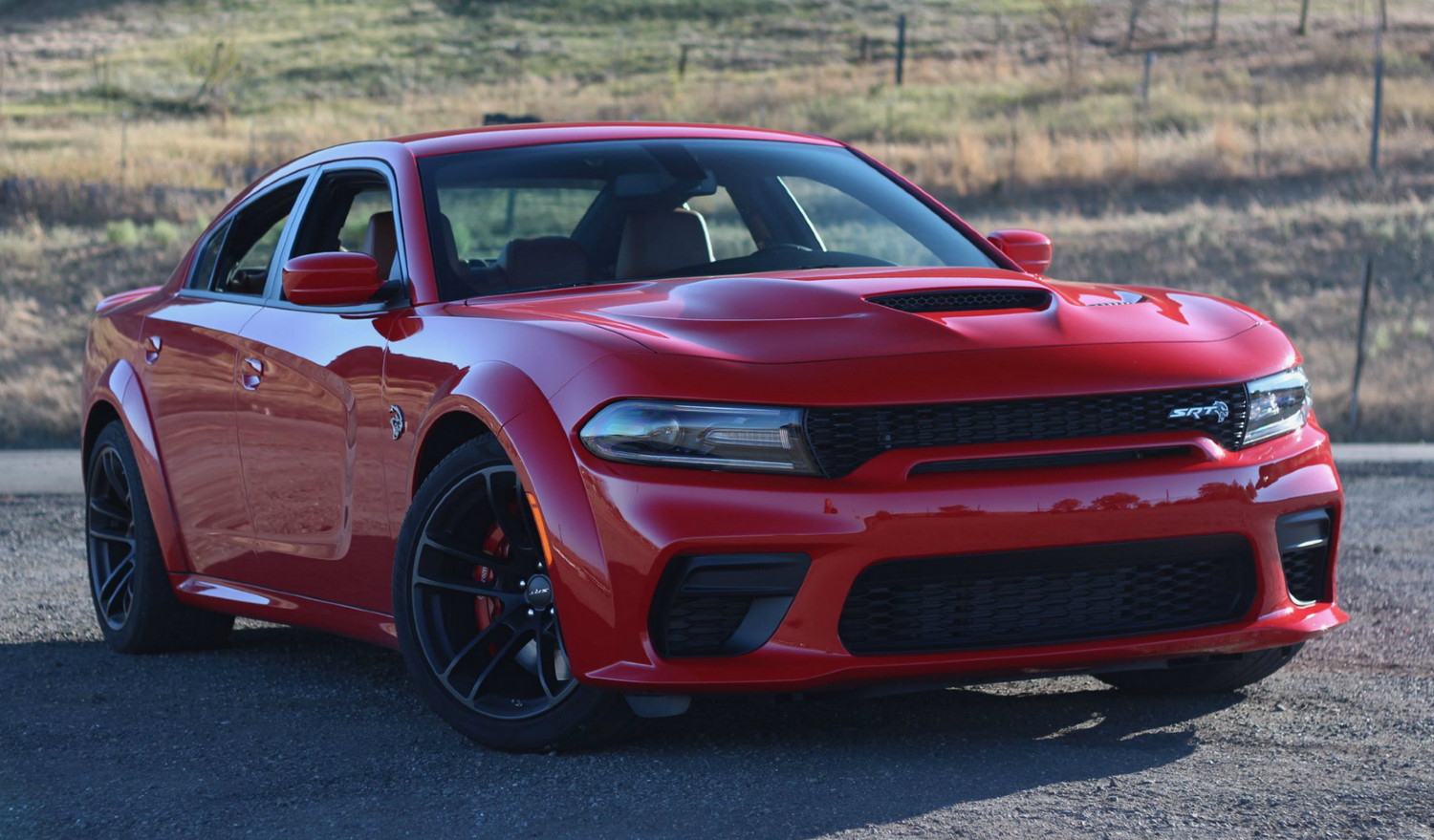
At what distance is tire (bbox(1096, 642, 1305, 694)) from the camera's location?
4.51 m

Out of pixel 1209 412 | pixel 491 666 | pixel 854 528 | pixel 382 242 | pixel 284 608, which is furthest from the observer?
pixel 382 242

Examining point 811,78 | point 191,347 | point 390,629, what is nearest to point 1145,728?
point 390,629

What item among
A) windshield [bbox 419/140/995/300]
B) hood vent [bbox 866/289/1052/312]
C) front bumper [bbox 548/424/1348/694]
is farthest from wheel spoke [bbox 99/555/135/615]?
hood vent [bbox 866/289/1052/312]

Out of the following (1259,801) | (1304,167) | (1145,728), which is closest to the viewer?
(1259,801)

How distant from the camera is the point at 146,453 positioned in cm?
586

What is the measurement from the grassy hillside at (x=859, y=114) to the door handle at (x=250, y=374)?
998 cm

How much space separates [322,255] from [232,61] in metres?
51.2

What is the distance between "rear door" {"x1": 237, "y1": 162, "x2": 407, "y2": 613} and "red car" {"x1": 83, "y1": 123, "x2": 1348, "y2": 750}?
0.01m

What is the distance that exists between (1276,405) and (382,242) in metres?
2.68

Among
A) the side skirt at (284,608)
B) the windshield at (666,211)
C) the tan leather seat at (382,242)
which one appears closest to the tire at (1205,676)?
the windshield at (666,211)

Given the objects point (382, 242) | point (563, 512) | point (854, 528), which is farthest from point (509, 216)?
point (854, 528)

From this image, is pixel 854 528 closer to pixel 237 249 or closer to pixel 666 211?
pixel 666 211

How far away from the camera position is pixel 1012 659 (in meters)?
3.79

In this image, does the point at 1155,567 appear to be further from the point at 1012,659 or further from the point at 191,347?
the point at 191,347
